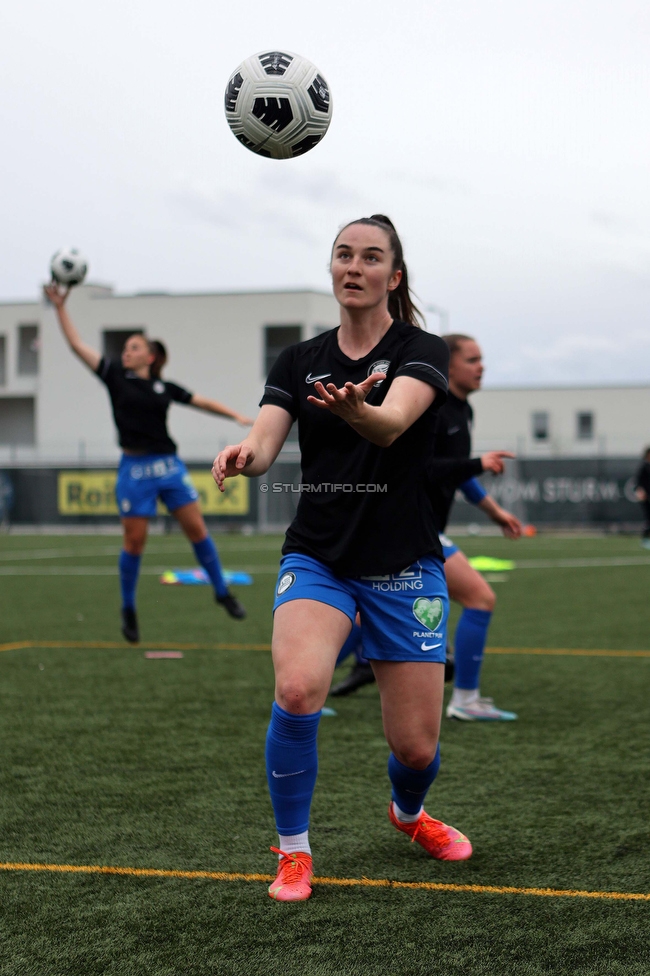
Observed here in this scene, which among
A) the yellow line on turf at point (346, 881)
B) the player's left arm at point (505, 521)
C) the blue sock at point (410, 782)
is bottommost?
the yellow line on turf at point (346, 881)

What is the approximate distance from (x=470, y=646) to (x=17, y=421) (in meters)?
48.7

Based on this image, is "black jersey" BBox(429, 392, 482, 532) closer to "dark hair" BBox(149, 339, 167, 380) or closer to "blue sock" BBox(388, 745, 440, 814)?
"blue sock" BBox(388, 745, 440, 814)

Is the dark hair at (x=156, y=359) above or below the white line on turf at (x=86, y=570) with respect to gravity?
above

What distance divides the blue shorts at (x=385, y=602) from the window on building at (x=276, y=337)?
42960 millimetres

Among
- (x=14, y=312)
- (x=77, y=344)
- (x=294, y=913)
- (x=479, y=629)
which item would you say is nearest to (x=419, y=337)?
(x=294, y=913)

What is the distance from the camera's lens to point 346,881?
369cm

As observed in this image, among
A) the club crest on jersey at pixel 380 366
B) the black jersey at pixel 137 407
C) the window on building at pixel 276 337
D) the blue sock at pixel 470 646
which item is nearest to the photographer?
the club crest on jersey at pixel 380 366

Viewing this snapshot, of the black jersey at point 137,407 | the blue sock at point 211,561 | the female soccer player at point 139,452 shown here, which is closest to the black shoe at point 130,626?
the female soccer player at point 139,452

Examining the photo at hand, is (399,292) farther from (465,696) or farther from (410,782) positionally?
(465,696)

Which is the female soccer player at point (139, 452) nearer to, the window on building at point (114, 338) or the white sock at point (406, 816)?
the white sock at point (406, 816)

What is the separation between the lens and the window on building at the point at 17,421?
52.5m

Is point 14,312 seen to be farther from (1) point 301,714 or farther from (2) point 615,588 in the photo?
(1) point 301,714

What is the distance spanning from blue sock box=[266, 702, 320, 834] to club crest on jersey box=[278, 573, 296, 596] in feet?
1.20

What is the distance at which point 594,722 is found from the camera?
6.30 metres
